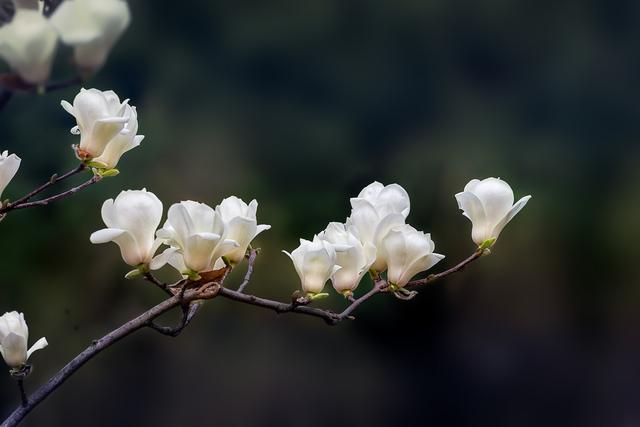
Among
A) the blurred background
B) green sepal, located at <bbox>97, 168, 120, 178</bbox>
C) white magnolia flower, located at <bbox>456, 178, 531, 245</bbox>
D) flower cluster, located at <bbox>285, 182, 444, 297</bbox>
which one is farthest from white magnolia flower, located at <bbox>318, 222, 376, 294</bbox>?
the blurred background

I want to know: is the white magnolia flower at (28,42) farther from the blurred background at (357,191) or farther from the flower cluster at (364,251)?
the blurred background at (357,191)

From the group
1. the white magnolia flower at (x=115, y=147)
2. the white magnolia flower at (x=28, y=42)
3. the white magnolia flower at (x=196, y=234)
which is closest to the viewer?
the white magnolia flower at (x=28, y=42)

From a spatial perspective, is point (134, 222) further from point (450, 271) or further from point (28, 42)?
point (450, 271)

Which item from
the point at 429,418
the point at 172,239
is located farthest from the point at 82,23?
the point at 429,418

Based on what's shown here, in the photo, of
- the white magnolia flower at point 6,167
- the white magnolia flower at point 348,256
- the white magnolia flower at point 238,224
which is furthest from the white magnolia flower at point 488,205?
the white magnolia flower at point 6,167

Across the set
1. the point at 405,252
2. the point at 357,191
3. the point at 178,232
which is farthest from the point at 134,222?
the point at 357,191

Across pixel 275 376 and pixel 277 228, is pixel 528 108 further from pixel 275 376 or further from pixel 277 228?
pixel 275 376
